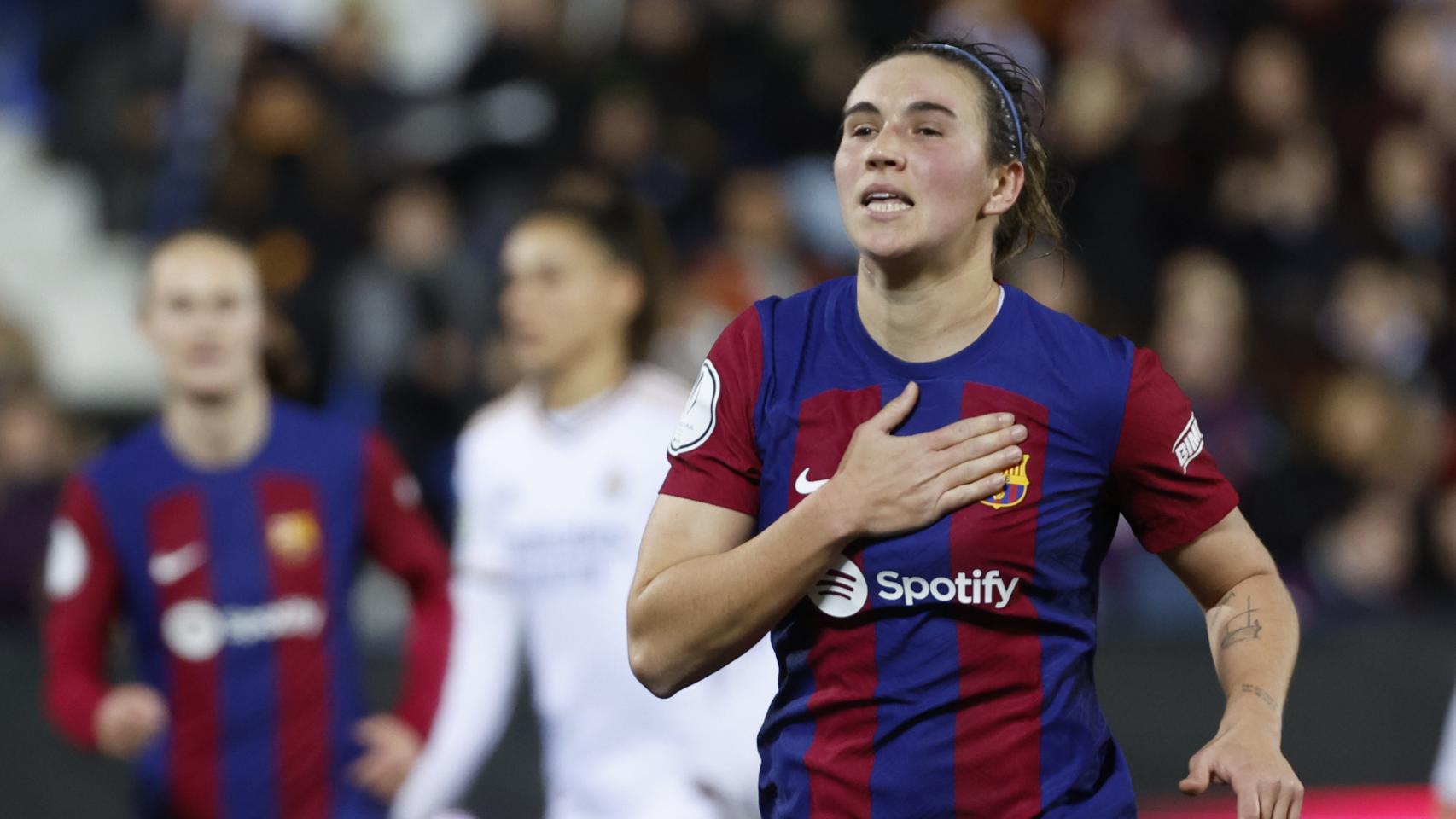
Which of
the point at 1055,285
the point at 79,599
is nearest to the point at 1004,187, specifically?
the point at 79,599

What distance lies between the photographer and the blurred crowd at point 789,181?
25.6 feet

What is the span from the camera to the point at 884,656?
8.81 feet

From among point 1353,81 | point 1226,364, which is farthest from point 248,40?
point 1353,81

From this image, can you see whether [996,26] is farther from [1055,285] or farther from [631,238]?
[631,238]

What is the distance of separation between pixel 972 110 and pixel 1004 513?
0.61 meters

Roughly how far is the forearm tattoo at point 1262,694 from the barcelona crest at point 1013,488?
1.39ft

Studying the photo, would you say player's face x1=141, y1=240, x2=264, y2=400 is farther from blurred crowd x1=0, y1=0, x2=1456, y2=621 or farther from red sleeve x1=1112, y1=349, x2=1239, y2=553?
blurred crowd x1=0, y1=0, x2=1456, y2=621

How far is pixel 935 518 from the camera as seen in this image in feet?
8.74

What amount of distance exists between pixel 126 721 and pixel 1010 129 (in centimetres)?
244

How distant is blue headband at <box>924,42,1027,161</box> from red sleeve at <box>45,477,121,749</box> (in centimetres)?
261

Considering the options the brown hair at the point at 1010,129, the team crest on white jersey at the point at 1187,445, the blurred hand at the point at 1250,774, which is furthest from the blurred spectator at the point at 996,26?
the blurred hand at the point at 1250,774

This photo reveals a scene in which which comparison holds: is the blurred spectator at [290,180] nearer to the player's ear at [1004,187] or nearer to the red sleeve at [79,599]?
the red sleeve at [79,599]

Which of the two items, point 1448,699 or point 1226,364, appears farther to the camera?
point 1226,364

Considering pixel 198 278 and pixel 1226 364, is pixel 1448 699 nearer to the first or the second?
pixel 1226 364
